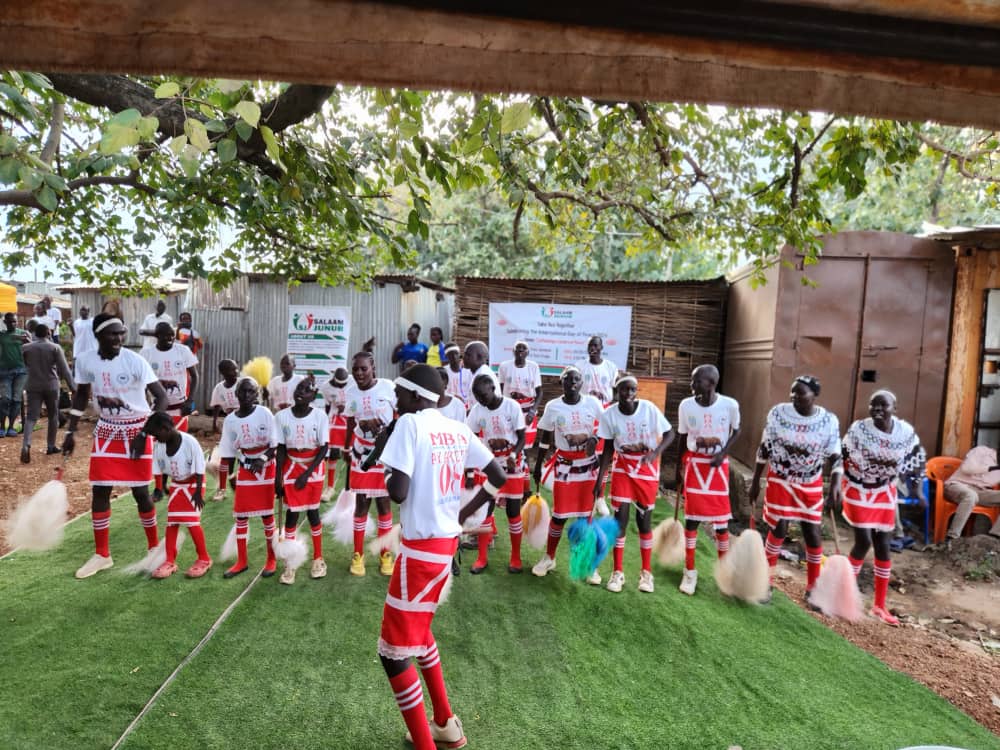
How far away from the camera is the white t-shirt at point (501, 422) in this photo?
5.82m

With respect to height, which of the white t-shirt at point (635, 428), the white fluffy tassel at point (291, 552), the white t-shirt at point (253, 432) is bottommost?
the white fluffy tassel at point (291, 552)

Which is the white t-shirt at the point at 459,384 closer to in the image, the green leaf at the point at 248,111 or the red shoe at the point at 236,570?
the red shoe at the point at 236,570

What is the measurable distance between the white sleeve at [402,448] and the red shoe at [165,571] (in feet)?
11.6

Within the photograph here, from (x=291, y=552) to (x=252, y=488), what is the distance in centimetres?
68

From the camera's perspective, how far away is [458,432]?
3250mm

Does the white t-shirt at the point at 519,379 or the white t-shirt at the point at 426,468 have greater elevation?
the white t-shirt at the point at 519,379

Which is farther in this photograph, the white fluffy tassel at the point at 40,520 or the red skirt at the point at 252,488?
the white fluffy tassel at the point at 40,520

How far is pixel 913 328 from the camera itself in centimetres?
864

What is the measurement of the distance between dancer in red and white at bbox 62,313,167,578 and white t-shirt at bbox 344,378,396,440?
1.70m

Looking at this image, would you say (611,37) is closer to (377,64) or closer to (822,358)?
(377,64)

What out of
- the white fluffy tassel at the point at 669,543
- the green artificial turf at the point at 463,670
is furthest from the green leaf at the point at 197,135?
the white fluffy tassel at the point at 669,543

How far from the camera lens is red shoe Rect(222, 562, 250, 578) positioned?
5.40 metres

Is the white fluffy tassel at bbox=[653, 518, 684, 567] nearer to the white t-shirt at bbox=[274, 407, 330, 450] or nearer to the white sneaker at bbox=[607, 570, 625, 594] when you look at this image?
the white sneaker at bbox=[607, 570, 625, 594]

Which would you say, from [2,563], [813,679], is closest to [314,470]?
[2,563]
